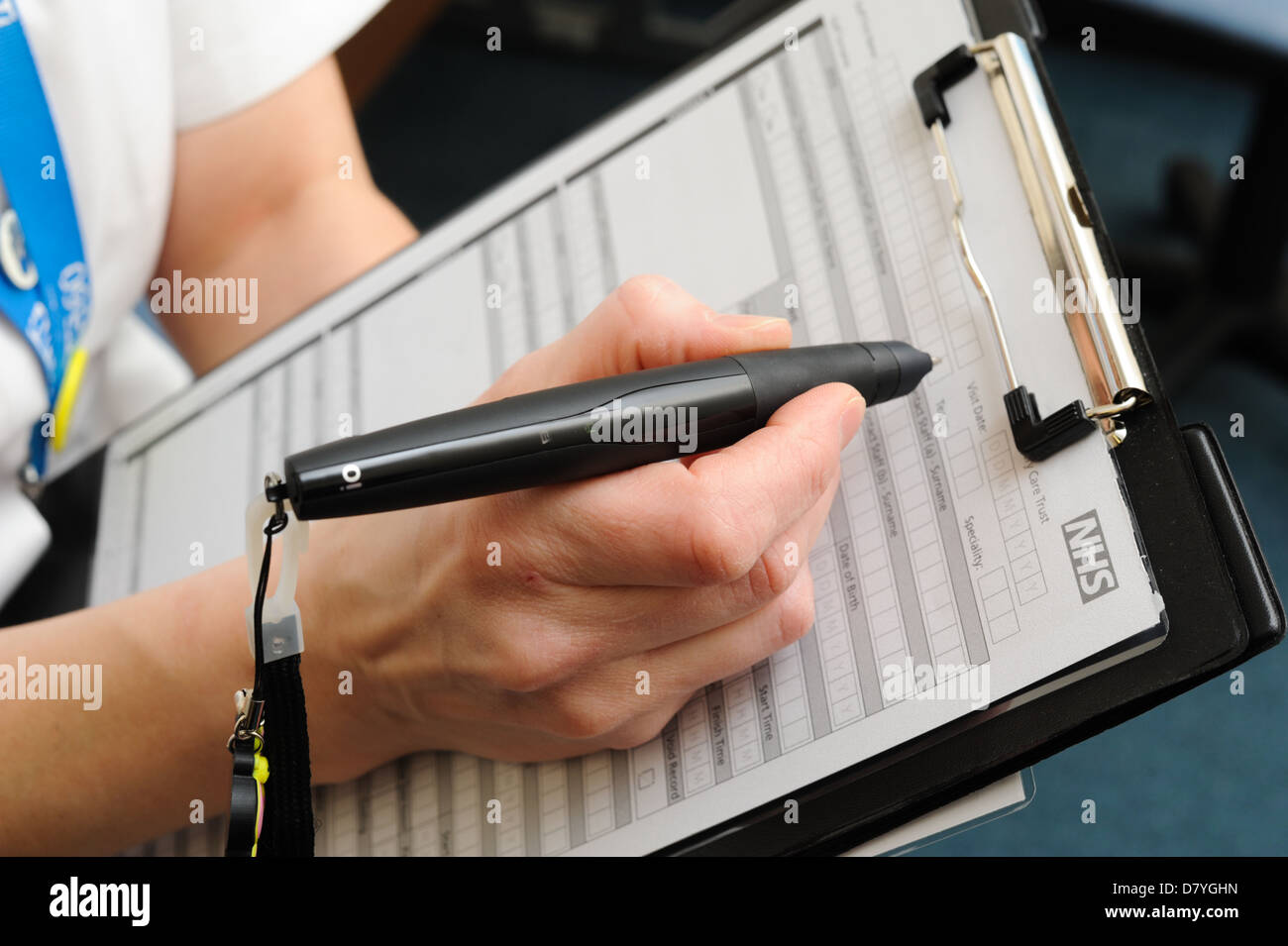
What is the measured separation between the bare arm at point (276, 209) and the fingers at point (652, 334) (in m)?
0.27

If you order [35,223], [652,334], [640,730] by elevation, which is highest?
[35,223]

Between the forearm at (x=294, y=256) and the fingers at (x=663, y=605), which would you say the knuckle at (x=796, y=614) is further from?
the forearm at (x=294, y=256)

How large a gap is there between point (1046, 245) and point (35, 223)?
1.49 feet

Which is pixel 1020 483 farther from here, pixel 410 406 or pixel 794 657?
pixel 410 406

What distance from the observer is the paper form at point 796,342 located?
36cm

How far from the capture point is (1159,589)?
1.11 ft

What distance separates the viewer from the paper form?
36 cm

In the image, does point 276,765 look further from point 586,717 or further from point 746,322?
point 746,322

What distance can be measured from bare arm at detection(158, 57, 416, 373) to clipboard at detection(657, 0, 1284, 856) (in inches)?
15.8

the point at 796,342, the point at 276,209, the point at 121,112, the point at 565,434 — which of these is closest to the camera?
the point at 565,434

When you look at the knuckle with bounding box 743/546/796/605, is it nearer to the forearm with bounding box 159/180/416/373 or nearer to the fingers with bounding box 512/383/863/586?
the fingers with bounding box 512/383/863/586

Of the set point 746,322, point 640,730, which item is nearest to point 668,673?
point 640,730

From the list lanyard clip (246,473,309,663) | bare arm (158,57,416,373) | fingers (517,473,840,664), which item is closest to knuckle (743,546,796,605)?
fingers (517,473,840,664)
